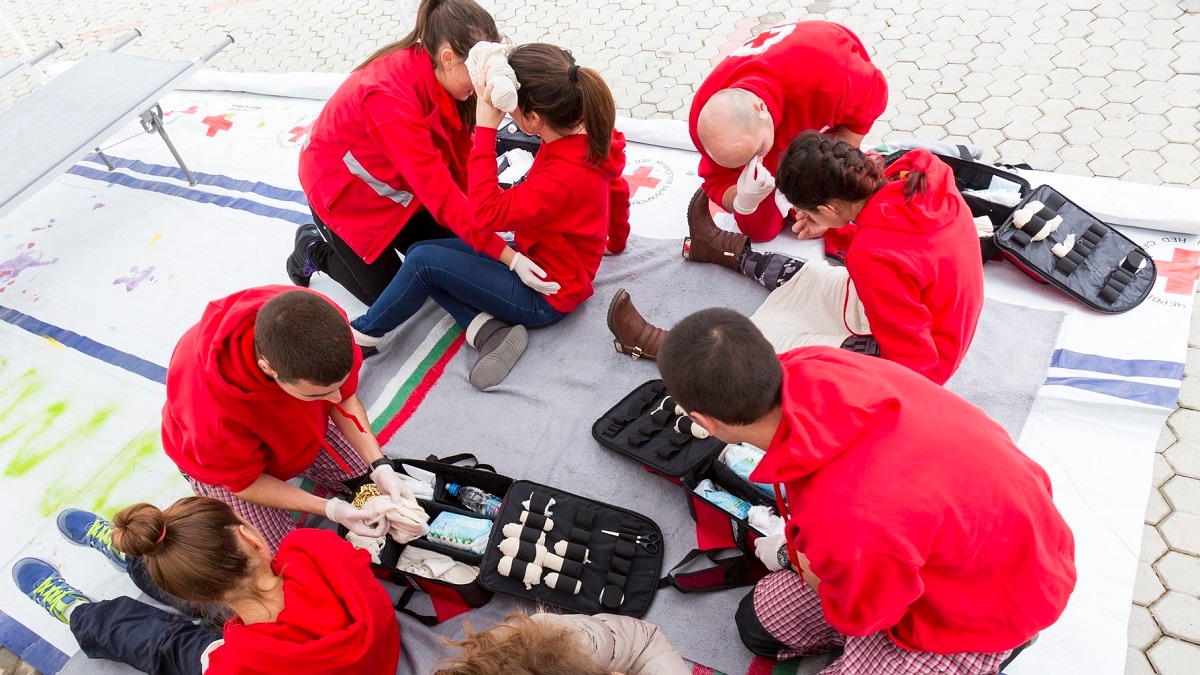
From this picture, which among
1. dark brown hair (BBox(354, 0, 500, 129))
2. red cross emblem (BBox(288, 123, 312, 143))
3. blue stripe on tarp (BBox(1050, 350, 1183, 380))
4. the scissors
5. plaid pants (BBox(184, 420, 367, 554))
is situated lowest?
the scissors

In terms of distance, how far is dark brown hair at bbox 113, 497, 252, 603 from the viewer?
1.83m

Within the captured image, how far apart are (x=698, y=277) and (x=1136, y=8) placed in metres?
3.53

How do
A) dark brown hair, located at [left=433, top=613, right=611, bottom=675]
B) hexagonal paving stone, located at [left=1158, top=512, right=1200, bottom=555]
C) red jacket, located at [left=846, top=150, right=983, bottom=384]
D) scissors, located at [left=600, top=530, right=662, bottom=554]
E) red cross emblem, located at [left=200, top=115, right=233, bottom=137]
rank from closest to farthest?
dark brown hair, located at [left=433, top=613, right=611, bottom=675]
red jacket, located at [left=846, top=150, right=983, bottom=384]
hexagonal paving stone, located at [left=1158, top=512, right=1200, bottom=555]
scissors, located at [left=600, top=530, right=662, bottom=554]
red cross emblem, located at [left=200, top=115, right=233, bottom=137]

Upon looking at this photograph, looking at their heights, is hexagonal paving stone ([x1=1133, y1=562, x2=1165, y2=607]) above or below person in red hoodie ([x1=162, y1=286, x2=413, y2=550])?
below

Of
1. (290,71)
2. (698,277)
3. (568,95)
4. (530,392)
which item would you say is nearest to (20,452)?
(530,392)

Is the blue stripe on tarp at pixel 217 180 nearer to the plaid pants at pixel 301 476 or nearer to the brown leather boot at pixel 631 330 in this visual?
the plaid pants at pixel 301 476

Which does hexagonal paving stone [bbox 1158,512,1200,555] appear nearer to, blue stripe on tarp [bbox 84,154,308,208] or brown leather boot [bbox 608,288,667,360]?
brown leather boot [bbox 608,288,667,360]

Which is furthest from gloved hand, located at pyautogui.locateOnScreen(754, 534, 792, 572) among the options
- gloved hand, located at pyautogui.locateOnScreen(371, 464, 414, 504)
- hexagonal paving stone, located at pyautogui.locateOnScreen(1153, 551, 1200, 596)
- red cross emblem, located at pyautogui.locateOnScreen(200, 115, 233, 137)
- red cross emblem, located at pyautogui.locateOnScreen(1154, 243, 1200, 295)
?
red cross emblem, located at pyautogui.locateOnScreen(200, 115, 233, 137)

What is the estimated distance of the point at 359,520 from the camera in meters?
2.34

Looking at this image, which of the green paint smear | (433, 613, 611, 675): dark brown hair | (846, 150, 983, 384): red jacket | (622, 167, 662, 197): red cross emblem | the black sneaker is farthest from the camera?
(622, 167, 662, 197): red cross emblem

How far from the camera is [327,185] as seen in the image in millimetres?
3039

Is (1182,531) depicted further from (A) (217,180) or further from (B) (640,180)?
(A) (217,180)

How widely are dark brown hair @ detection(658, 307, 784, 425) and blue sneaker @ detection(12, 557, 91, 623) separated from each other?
2378mm

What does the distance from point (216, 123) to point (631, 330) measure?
3.54 metres
